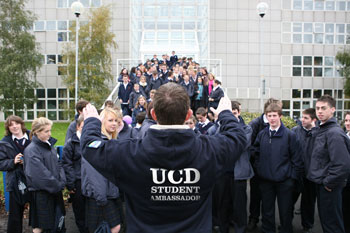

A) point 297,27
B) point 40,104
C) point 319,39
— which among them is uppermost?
point 297,27

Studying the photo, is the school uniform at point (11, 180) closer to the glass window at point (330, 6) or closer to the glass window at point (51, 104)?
the glass window at point (51, 104)

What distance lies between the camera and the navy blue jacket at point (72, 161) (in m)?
4.30

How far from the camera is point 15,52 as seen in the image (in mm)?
24406

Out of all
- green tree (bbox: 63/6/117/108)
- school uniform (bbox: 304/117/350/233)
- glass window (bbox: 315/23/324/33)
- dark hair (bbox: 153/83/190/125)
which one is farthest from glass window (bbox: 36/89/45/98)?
dark hair (bbox: 153/83/190/125)

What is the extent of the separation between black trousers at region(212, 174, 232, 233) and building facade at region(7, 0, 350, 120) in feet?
71.5

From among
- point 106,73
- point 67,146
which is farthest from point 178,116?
point 106,73

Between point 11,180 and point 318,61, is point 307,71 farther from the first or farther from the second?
point 11,180

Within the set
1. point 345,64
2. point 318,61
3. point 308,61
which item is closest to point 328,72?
point 318,61

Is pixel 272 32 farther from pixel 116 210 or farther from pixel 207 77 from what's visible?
pixel 116 210

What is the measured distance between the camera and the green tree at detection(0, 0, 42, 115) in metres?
23.9

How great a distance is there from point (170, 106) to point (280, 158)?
320cm

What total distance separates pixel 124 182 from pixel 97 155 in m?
0.24

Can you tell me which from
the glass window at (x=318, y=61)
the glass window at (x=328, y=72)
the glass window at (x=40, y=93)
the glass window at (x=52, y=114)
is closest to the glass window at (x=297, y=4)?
the glass window at (x=318, y=61)

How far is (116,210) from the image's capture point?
3.74 m
